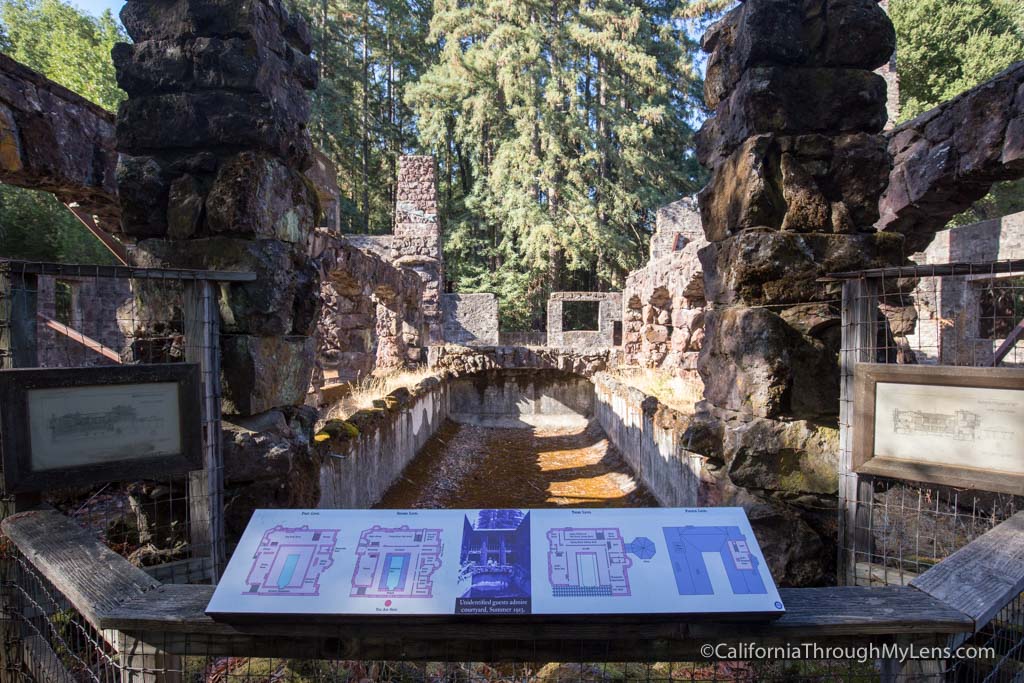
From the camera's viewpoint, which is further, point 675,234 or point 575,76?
point 575,76

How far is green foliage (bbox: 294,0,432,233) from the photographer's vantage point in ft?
83.6

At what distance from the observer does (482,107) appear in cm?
2255

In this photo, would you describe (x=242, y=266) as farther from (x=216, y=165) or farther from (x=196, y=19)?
(x=196, y=19)

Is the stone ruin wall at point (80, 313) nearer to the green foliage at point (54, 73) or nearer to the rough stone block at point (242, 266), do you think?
the green foliage at point (54, 73)

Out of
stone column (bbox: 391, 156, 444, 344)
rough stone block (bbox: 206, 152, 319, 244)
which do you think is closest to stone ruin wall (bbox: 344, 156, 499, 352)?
stone column (bbox: 391, 156, 444, 344)

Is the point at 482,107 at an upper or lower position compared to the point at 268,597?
upper

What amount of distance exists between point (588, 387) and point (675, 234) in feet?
25.6

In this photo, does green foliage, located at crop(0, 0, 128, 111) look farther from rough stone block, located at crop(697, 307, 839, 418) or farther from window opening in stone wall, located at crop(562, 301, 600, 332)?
rough stone block, located at crop(697, 307, 839, 418)

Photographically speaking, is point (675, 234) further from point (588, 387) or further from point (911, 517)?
point (911, 517)

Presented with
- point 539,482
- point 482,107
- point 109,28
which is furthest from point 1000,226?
point 109,28

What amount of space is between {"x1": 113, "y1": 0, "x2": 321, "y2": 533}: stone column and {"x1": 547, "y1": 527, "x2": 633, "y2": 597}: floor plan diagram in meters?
2.24

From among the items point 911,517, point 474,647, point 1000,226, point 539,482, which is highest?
point 1000,226

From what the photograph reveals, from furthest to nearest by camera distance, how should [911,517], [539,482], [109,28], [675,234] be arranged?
[109,28], [675,234], [539,482], [911,517]

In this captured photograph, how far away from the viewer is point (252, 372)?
329 cm
